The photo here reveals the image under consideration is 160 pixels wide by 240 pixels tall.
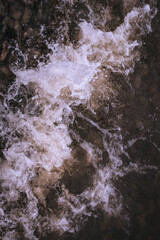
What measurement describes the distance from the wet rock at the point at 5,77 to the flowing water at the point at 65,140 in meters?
0.07

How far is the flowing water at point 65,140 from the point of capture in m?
2.70

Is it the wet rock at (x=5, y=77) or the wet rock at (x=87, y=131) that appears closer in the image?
the wet rock at (x=5, y=77)

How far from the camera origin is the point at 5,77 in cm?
275

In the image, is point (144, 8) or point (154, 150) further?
point (144, 8)

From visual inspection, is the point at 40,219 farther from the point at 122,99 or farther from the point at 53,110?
the point at 122,99

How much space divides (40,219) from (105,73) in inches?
89.8

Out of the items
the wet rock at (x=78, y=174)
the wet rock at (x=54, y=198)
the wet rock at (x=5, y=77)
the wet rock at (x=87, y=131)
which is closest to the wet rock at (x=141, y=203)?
the wet rock at (x=78, y=174)

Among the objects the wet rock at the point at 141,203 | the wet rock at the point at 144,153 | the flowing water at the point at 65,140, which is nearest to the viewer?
the flowing water at the point at 65,140

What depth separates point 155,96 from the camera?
3.16 meters

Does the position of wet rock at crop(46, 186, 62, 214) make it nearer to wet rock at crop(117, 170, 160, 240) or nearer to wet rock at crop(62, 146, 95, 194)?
wet rock at crop(62, 146, 95, 194)

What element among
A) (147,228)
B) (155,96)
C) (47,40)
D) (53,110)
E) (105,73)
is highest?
(47,40)

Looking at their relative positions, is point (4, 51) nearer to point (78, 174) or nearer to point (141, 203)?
point (78, 174)

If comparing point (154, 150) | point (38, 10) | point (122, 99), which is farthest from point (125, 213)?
point (38, 10)

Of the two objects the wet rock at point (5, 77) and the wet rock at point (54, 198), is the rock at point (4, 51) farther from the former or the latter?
the wet rock at point (54, 198)
